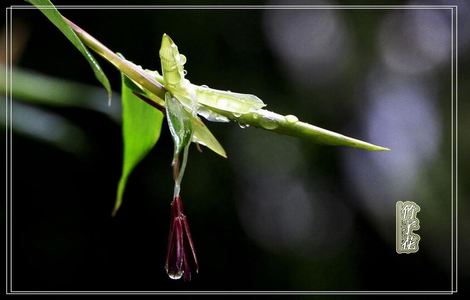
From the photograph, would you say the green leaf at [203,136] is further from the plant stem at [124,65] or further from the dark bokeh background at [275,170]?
the dark bokeh background at [275,170]

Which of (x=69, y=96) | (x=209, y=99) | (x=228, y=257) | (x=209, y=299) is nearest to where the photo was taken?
(x=209, y=99)

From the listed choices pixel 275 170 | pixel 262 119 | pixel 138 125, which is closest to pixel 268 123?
pixel 262 119

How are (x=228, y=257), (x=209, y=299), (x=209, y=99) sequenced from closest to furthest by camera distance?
(x=209, y=99)
(x=209, y=299)
(x=228, y=257)

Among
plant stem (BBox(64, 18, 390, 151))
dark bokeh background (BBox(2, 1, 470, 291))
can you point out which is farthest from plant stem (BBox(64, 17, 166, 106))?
dark bokeh background (BBox(2, 1, 470, 291))

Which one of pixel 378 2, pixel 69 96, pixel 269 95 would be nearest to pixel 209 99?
pixel 69 96

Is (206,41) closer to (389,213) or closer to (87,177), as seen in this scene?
(87,177)

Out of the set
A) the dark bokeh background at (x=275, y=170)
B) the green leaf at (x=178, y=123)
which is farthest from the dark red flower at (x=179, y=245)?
the dark bokeh background at (x=275, y=170)
